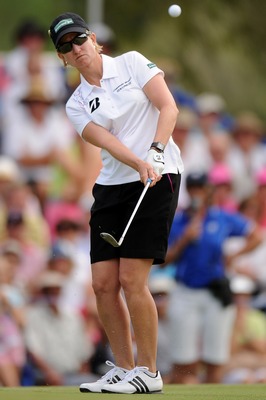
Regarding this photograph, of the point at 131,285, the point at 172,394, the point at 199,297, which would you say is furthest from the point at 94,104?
the point at 199,297

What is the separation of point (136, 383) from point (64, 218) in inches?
208

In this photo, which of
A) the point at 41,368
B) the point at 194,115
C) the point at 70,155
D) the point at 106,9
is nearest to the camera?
the point at 41,368

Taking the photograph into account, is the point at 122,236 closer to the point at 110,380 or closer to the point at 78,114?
the point at 78,114

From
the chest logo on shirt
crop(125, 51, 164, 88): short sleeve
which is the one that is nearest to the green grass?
the chest logo on shirt

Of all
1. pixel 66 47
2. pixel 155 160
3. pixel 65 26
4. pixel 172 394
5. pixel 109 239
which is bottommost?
pixel 172 394

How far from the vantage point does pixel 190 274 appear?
13.0m

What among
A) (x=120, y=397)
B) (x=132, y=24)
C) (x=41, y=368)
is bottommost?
(x=41, y=368)

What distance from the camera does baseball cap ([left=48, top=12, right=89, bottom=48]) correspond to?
8398 mm

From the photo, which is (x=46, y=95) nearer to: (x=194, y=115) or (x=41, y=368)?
(x=194, y=115)

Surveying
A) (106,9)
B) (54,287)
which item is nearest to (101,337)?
(54,287)

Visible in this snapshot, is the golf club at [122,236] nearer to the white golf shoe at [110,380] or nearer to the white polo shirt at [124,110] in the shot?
the white polo shirt at [124,110]

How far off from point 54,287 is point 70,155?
7.64 feet

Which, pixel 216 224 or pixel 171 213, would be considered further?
pixel 216 224

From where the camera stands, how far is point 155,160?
8.18 meters
